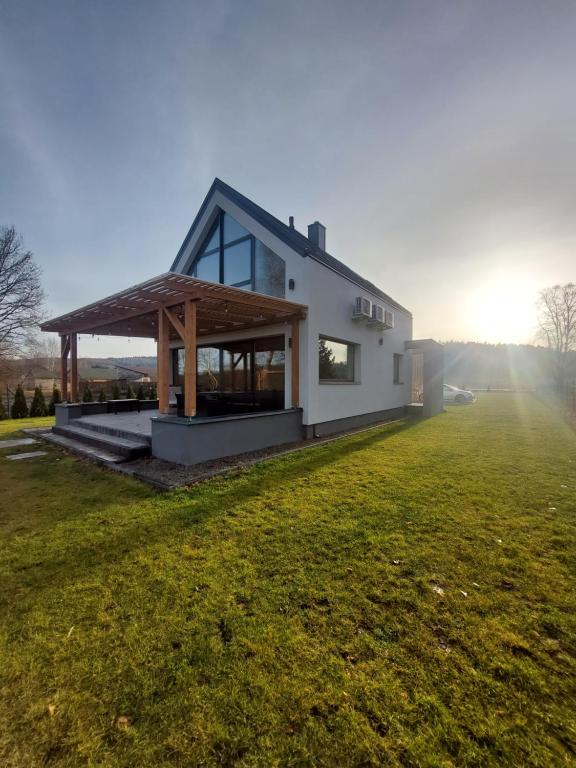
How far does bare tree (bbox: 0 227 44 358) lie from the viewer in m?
20.2

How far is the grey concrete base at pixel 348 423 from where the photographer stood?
8.29 metres

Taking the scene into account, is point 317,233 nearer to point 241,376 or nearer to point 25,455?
point 241,376

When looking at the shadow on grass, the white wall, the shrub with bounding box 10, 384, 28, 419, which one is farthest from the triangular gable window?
the shrub with bounding box 10, 384, 28, 419

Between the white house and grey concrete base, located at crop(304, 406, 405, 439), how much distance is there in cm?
6

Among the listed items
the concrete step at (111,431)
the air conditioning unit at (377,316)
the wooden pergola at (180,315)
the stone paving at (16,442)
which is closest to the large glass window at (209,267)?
the wooden pergola at (180,315)

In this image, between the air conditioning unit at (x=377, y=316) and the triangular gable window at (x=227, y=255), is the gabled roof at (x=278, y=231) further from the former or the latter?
the air conditioning unit at (x=377, y=316)

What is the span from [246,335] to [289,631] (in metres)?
7.70

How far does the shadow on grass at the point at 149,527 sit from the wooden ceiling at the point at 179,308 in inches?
129

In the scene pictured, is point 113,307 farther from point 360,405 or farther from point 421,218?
point 421,218

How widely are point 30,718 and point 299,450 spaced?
18.6 feet

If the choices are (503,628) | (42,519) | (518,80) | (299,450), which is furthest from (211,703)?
(518,80)

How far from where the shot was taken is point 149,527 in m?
3.56

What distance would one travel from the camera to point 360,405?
10477 mm

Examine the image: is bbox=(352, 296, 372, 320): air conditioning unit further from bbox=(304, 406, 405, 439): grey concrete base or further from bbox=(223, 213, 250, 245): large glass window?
bbox=(223, 213, 250, 245): large glass window
